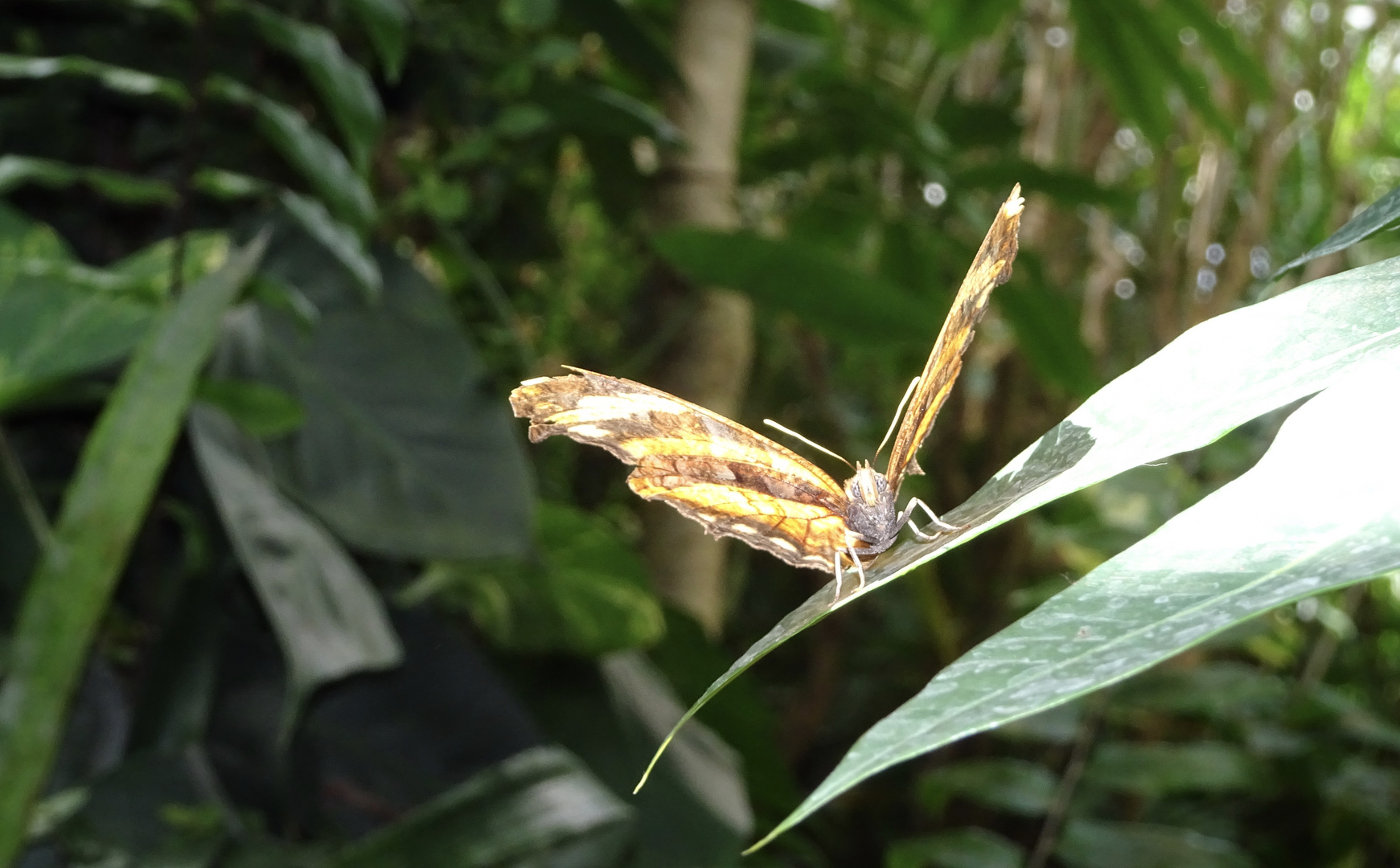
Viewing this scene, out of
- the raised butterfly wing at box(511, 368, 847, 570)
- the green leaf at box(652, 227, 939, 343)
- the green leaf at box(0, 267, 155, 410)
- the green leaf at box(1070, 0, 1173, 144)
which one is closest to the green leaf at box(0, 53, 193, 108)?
the green leaf at box(0, 267, 155, 410)

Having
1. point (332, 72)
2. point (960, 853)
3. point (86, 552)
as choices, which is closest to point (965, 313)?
point (86, 552)

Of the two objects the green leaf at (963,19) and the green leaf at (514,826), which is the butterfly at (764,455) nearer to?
the green leaf at (514,826)

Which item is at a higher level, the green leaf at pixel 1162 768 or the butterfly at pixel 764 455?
the butterfly at pixel 764 455

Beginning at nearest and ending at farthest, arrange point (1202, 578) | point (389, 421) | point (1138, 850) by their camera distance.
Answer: point (1202, 578) → point (389, 421) → point (1138, 850)

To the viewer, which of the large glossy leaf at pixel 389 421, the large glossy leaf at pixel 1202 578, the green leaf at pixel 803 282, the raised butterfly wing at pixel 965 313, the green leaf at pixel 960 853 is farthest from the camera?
the green leaf at pixel 960 853

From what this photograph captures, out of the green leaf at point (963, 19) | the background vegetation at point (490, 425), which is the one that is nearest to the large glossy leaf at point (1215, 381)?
the background vegetation at point (490, 425)

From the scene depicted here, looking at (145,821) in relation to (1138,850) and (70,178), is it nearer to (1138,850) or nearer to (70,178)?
(70,178)

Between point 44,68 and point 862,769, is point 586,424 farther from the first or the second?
point 44,68
